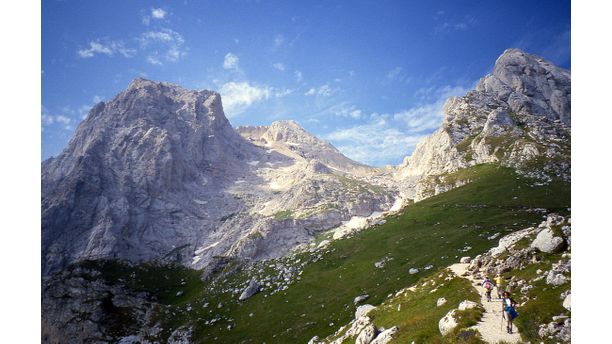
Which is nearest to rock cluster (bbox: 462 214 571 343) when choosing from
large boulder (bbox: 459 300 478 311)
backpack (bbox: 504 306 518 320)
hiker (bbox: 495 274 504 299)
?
hiker (bbox: 495 274 504 299)

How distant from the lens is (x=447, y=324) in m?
26.6

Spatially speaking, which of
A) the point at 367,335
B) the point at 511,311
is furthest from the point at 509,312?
the point at 367,335

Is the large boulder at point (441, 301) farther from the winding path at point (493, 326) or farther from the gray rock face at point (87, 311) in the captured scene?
the gray rock face at point (87, 311)

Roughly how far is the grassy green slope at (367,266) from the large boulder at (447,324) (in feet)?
130

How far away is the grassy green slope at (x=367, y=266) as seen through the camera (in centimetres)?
7586

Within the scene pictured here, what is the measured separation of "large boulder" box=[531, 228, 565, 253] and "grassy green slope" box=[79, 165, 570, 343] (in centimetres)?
3900

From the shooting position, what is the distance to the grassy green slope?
75.9 metres

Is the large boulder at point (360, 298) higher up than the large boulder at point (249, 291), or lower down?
higher up

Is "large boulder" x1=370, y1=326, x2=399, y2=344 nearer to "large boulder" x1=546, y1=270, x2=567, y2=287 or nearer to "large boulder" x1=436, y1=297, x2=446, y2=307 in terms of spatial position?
"large boulder" x1=436, y1=297, x2=446, y2=307

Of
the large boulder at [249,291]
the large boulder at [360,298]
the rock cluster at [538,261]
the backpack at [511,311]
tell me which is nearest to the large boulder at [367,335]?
the rock cluster at [538,261]
